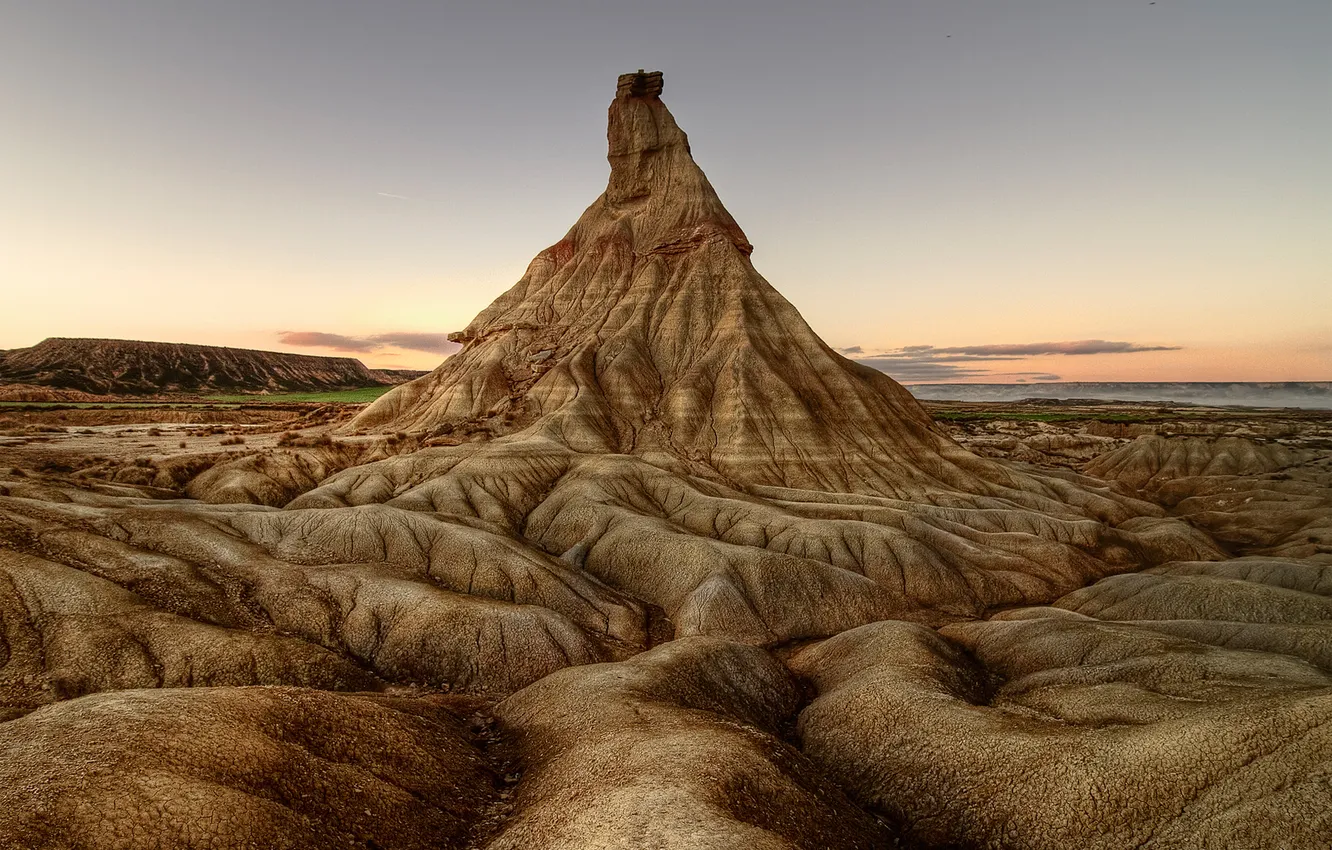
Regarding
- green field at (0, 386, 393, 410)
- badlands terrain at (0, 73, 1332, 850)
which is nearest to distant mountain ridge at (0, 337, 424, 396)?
green field at (0, 386, 393, 410)

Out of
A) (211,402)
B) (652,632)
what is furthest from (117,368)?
(652,632)

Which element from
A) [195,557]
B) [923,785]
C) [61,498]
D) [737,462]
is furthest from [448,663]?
[737,462]

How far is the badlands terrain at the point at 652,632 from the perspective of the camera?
12258 millimetres

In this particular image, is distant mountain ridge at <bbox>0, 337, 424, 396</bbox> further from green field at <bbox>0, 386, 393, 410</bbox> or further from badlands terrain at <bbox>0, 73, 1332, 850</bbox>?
badlands terrain at <bbox>0, 73, 1332, 850</bbox>

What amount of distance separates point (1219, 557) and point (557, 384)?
59175mm

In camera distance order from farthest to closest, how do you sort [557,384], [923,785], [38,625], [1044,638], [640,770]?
[557,384] < [1044,638] < [38,625] < [923,785] < [640,770]

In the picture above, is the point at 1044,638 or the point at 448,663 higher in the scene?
the point at 1044,638

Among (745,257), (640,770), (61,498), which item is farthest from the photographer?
(745,257)

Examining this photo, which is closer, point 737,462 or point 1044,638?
point 1044,638

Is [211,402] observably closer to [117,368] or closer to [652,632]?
[117,368]

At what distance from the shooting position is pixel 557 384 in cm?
6438

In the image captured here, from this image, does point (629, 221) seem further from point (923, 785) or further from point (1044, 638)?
point (923, 785)

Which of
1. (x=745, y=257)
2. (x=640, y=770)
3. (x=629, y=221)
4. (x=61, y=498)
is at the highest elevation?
(x=629, y=221)

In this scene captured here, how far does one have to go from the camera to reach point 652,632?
3209 cm
